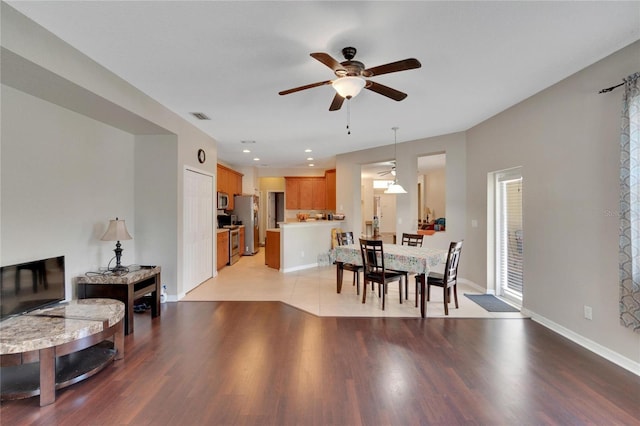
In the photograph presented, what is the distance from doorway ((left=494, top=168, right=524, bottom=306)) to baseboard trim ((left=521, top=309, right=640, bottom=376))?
0.56 metres

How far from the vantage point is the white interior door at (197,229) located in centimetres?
470

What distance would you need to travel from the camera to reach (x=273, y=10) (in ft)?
6.62

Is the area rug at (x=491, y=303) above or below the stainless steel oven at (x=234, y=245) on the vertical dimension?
below

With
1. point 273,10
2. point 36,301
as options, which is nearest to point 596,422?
point 273,10

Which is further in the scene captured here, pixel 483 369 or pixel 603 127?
pixel 603 127

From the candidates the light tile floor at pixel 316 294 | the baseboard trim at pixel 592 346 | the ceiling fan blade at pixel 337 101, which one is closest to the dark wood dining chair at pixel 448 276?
the light tile floor at pixel 316 294

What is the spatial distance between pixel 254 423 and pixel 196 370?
897mm

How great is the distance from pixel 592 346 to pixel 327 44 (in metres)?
3.75

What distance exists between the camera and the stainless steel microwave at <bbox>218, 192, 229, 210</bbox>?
7.04 m

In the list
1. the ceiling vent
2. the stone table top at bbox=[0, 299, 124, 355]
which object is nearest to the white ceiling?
the ceiling vent

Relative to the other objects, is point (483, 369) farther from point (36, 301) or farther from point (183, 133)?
point (183, 133)

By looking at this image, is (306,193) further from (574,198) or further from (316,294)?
(574,198)

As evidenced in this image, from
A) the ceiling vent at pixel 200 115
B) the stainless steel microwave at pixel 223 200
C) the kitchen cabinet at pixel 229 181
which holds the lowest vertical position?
the stainless steel microwave at pixel 223 200

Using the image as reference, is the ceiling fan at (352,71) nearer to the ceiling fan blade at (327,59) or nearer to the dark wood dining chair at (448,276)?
the ceiling fan blade at (327,59)
